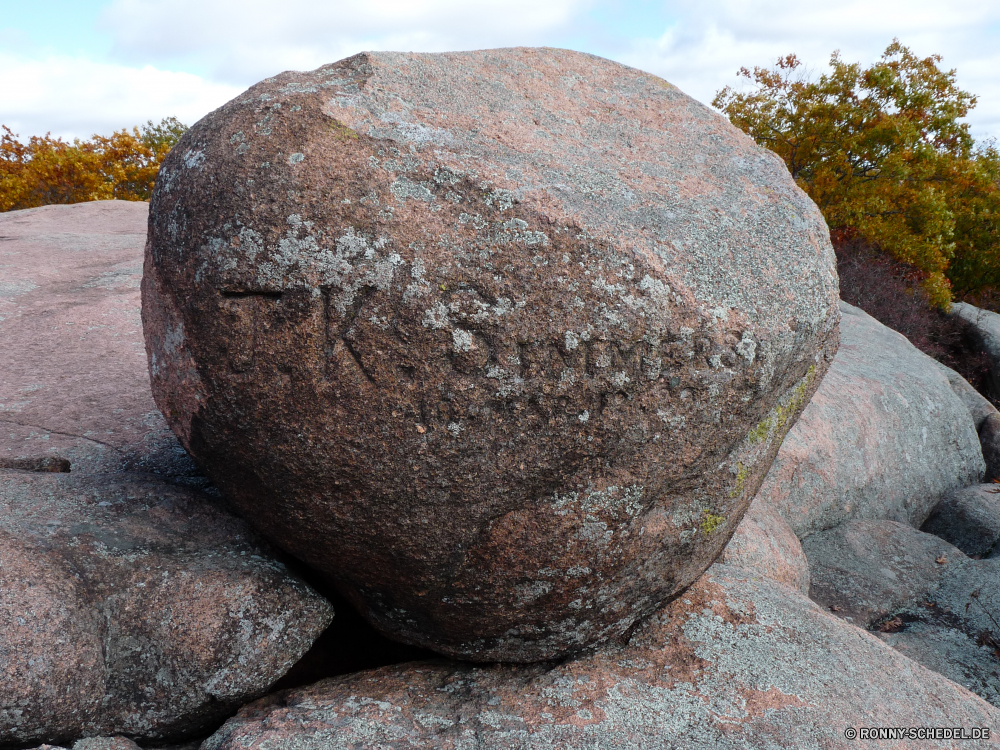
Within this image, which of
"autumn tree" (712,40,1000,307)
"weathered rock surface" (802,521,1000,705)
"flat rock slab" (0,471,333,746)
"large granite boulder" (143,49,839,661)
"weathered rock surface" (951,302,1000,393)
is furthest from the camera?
"autumn tree" (712,40,1000,307)

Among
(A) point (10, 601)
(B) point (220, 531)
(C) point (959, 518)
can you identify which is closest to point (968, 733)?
(B) point (220, 531)

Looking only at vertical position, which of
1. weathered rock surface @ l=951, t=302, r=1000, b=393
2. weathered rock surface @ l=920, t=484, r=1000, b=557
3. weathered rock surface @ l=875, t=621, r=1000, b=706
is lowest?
weathered rock surface @ l=875, t=621, r=1000, b=706

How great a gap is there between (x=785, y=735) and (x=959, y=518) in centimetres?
443

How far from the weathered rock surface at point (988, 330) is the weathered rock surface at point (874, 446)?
320 cm

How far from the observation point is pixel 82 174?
15625 millimetres

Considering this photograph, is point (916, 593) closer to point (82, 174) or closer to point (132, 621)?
point (132, 621)

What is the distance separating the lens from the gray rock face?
7.43 feet

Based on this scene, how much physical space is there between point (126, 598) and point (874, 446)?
5.29 meters

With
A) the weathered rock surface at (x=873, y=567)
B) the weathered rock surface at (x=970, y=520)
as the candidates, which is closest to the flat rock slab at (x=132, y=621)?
the weathered rock surface at (x=873, y=567)

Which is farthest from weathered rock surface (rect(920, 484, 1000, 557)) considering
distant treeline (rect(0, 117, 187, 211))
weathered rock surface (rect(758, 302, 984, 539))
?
distant treeline (rect(0, 117, 187, 211))

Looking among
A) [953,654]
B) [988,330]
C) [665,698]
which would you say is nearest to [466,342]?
[665,698]

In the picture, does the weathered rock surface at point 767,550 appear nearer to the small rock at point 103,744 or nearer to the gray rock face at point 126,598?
the gray rock face at point 126,598

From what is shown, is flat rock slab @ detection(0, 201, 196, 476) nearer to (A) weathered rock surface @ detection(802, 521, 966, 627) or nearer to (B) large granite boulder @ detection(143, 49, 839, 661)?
(B) large granite boulder @ detection(143, 49, 839, 661)

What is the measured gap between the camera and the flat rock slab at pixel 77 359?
10.8 feet
